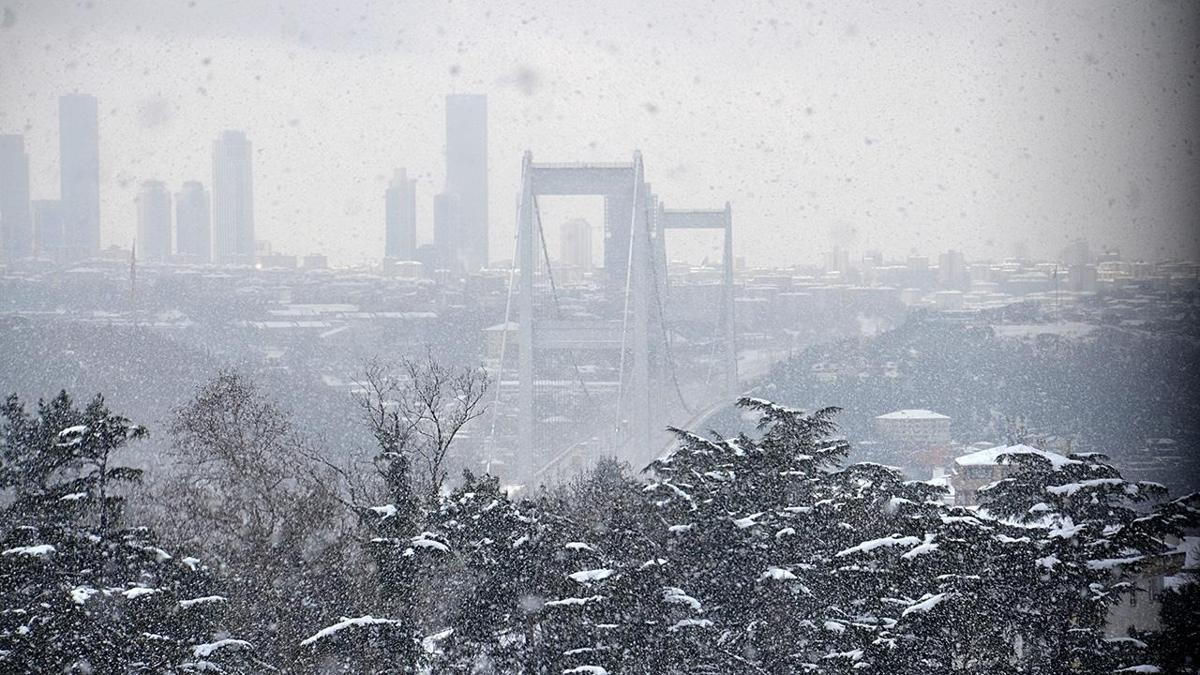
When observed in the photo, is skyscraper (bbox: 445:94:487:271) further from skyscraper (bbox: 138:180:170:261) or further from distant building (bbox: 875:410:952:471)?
distant building (bbox: 875:410:952:471)

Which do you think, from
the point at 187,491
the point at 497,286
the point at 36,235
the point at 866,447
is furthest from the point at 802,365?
the point at 187,491

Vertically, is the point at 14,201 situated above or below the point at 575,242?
above

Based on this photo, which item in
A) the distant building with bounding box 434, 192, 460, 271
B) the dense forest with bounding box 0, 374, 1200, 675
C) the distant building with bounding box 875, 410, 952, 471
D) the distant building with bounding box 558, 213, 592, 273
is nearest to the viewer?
the dense forest with bounding box 0, 374, 1200, 675

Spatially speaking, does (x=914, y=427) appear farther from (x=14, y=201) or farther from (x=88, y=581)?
(x=14, y=201)

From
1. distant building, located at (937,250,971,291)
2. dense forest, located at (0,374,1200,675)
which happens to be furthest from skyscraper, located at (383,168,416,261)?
dense forest, located at (0,374,1200,675)

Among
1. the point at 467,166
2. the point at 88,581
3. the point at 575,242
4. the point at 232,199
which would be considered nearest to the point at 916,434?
the point at 88,581

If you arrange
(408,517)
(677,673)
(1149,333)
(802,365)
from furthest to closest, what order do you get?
(802,365) < (1149,333) < (408,517) < (677,673)

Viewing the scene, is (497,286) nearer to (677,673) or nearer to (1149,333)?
(1149,333)
